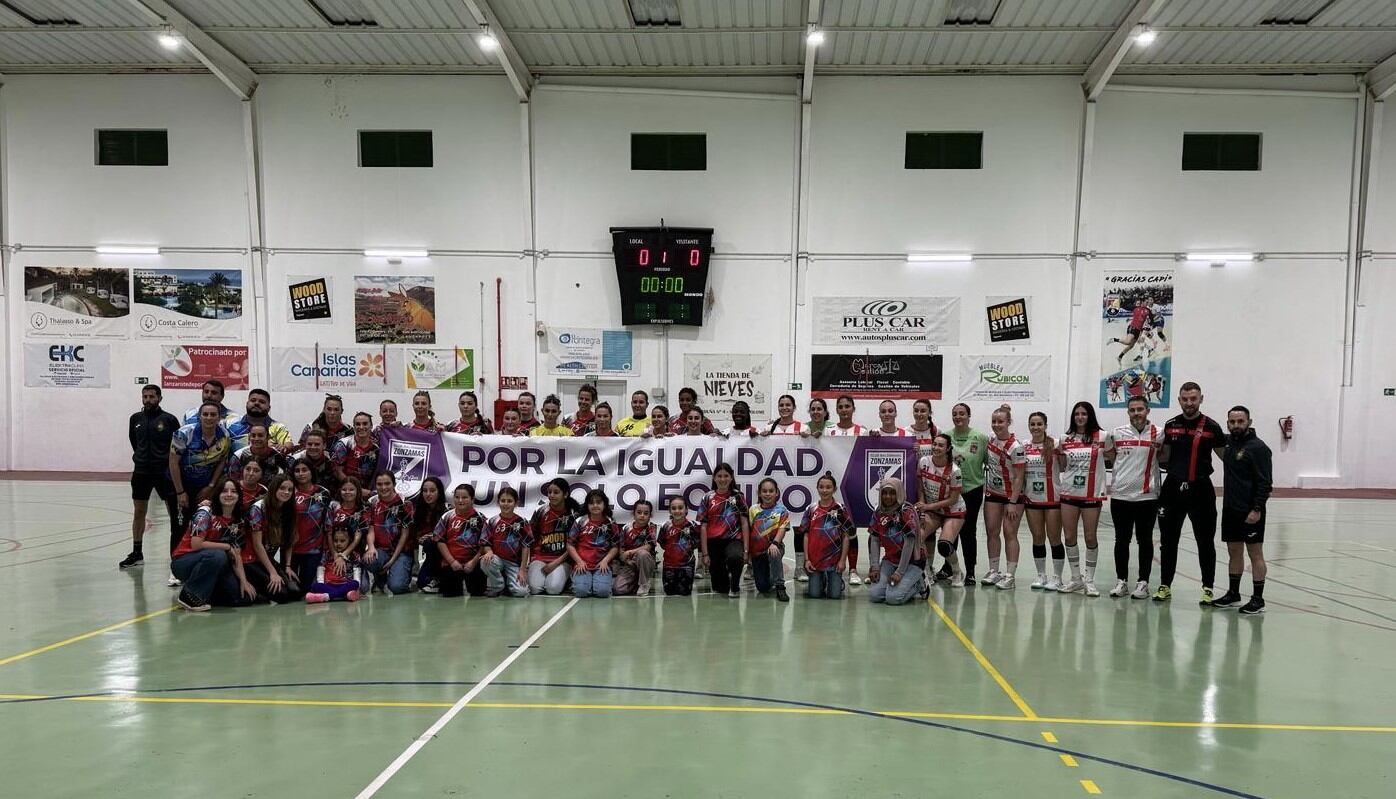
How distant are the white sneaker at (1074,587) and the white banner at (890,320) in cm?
859

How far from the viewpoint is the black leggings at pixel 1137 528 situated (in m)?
7.00

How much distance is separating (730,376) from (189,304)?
10.9m

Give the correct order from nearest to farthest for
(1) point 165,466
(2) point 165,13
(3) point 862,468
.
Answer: (3) point 862,468
(1) point 165,466
(2) point 165,13

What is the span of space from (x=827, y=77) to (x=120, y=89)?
14.0 meters

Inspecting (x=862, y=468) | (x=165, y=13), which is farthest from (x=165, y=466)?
(x=165, y=13)

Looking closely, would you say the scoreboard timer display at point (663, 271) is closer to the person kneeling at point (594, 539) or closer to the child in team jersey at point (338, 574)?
the person kneeling at point (594, 539)

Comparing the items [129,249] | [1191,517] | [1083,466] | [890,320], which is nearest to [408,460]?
[1083,466]

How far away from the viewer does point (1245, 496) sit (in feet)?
21.8

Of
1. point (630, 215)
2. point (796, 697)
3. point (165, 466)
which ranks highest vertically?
point (630, 215)

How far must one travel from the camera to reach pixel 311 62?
50.2 ft

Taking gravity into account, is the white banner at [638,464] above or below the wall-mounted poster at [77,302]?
below

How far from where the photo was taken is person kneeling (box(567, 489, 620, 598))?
7035mm

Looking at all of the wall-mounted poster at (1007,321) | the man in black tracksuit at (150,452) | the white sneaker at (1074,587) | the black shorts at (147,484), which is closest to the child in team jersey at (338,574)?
the man in black tracksuit at (150,452)

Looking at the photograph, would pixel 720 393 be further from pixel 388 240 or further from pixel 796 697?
pixel 796 697
